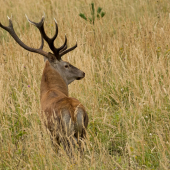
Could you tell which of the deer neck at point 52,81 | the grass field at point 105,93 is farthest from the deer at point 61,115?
the grass field at point 105,93

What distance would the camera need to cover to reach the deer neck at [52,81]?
4547mm

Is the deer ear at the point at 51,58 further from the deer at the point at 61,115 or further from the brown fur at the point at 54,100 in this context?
the deer at the point at 61,115

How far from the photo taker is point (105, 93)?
510cm

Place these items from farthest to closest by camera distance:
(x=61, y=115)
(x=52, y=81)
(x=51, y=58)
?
(x=51, y=58), (x=52, y=81), (x=61, y=115)

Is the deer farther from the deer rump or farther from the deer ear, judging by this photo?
the deer ear

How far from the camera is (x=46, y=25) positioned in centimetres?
841

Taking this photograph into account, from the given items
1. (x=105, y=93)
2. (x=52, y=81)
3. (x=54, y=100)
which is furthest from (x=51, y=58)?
(x=54, y=100)

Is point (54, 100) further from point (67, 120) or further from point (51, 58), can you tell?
point (51, 58)

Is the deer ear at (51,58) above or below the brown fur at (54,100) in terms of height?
above

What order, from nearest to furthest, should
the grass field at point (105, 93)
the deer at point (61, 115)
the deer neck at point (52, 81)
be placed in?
1. the grass field at point (105, 93)
2. the deer at point (61, 115)
3. the deer neck at point (52, 81)

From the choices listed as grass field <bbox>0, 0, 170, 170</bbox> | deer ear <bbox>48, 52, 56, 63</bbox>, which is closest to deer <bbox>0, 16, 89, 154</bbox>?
grass field <bbox>0, 0, 170, 170</bbox>

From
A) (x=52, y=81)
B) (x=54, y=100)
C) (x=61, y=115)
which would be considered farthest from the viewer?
(x=52, y=81)

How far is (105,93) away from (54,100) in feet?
4.63

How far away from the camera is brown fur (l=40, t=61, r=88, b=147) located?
11.4 feet
